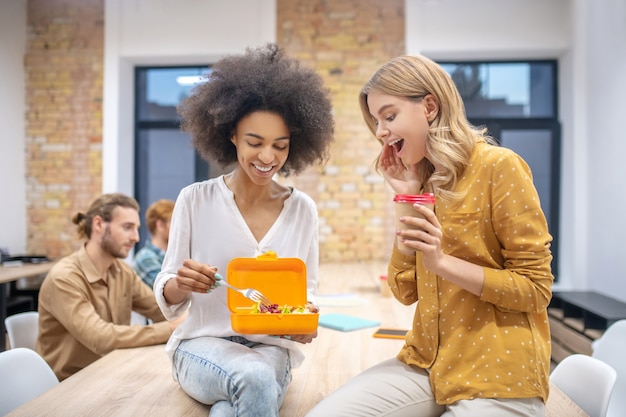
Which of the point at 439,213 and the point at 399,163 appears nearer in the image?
the point at 439,213

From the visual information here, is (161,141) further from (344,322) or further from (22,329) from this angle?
(344,322)

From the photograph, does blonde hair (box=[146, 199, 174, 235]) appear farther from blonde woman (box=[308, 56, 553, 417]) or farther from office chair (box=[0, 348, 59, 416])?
blonde woman (box=[308, 56, 553, 417])

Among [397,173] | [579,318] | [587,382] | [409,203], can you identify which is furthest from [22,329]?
[579,318]

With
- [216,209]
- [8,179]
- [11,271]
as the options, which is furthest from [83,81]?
[216,209]

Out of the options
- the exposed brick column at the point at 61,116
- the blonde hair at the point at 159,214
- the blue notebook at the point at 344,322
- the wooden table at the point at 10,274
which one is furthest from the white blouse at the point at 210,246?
the exposed brick column at the point at 61,116

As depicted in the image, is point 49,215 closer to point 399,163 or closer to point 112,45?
point 112,45

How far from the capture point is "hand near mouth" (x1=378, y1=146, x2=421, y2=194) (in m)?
1.60

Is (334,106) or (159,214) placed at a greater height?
(334,106)

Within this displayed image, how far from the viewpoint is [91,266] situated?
2785 mm

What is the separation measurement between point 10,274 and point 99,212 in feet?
6.90

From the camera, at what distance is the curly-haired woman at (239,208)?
175 cm

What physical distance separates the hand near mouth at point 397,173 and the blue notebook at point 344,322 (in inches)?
48.3

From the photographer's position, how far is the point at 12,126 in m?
6.34

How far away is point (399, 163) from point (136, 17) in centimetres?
553
